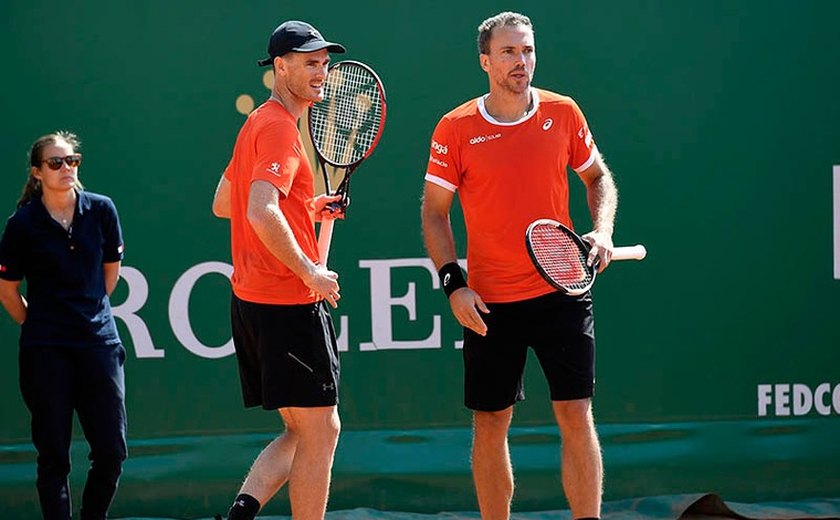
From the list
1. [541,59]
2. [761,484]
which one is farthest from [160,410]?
[761,484]

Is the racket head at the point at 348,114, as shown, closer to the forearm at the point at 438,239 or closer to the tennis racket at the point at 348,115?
the tennis racket at the point at 348,115

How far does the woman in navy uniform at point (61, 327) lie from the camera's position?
14.6 ft

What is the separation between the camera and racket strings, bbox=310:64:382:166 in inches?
173

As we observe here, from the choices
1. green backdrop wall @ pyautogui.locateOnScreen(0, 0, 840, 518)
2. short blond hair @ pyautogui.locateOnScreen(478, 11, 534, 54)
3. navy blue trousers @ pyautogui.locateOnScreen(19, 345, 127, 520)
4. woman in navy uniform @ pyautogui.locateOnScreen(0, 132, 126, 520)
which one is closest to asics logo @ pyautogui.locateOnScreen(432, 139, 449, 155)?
short blond hair @ pyautogui.locateOnScreen(478, 11, 534, 54)

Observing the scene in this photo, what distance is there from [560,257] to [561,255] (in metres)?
0.01

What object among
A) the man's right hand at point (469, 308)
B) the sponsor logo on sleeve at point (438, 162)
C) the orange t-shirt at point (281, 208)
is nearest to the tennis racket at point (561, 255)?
the man's right hand at point (469, 308)

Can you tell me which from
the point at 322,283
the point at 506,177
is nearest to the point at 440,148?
the point at 506,177

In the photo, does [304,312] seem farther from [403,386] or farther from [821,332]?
[821,332]

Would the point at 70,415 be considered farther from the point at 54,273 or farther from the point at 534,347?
the point at 534,347

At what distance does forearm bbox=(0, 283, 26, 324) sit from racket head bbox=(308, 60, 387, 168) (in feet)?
3.99

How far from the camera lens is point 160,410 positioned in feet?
17.2

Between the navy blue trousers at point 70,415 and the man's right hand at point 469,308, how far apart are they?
1306mm

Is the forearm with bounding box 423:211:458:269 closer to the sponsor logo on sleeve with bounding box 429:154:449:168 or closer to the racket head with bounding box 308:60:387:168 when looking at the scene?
the sponsor logo on sleeve with bounding box 429:154:449:168

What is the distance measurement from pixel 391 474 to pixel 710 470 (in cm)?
134
